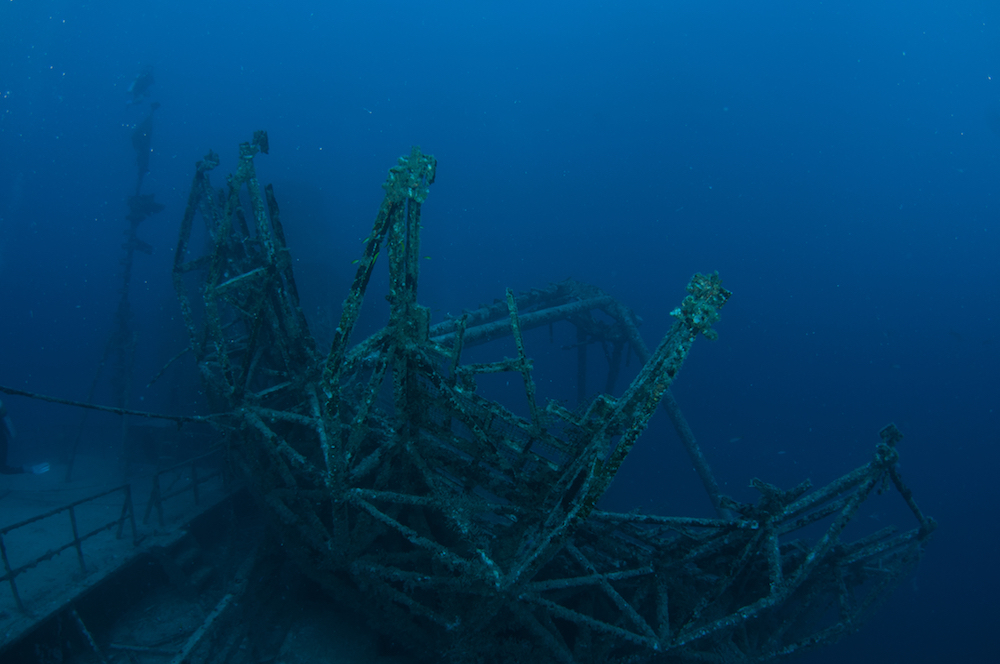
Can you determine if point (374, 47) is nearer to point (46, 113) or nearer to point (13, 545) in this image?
point (46, 113)

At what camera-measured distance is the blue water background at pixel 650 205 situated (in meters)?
39.7

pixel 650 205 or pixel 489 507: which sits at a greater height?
pixel 650 205

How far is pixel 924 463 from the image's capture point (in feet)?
145

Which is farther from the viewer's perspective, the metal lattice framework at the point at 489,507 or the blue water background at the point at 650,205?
the blue water background at the point at 650,205

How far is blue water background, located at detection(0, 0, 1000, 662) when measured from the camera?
130 ft

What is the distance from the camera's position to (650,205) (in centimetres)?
10306

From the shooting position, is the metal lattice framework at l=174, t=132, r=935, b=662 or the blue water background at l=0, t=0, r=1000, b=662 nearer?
the metal lattice framework at l=174, t=132, r=935, b=662

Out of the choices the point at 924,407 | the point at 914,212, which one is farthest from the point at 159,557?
the point at 914,212

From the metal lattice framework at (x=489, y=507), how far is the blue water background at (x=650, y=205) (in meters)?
12.9

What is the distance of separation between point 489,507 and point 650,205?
10902cm

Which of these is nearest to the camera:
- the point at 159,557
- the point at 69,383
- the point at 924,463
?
the point at 159,557

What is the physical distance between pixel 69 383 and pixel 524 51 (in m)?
166

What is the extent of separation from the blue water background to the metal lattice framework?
42.4 feet

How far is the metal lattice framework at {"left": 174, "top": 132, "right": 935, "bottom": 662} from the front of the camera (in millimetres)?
3820
